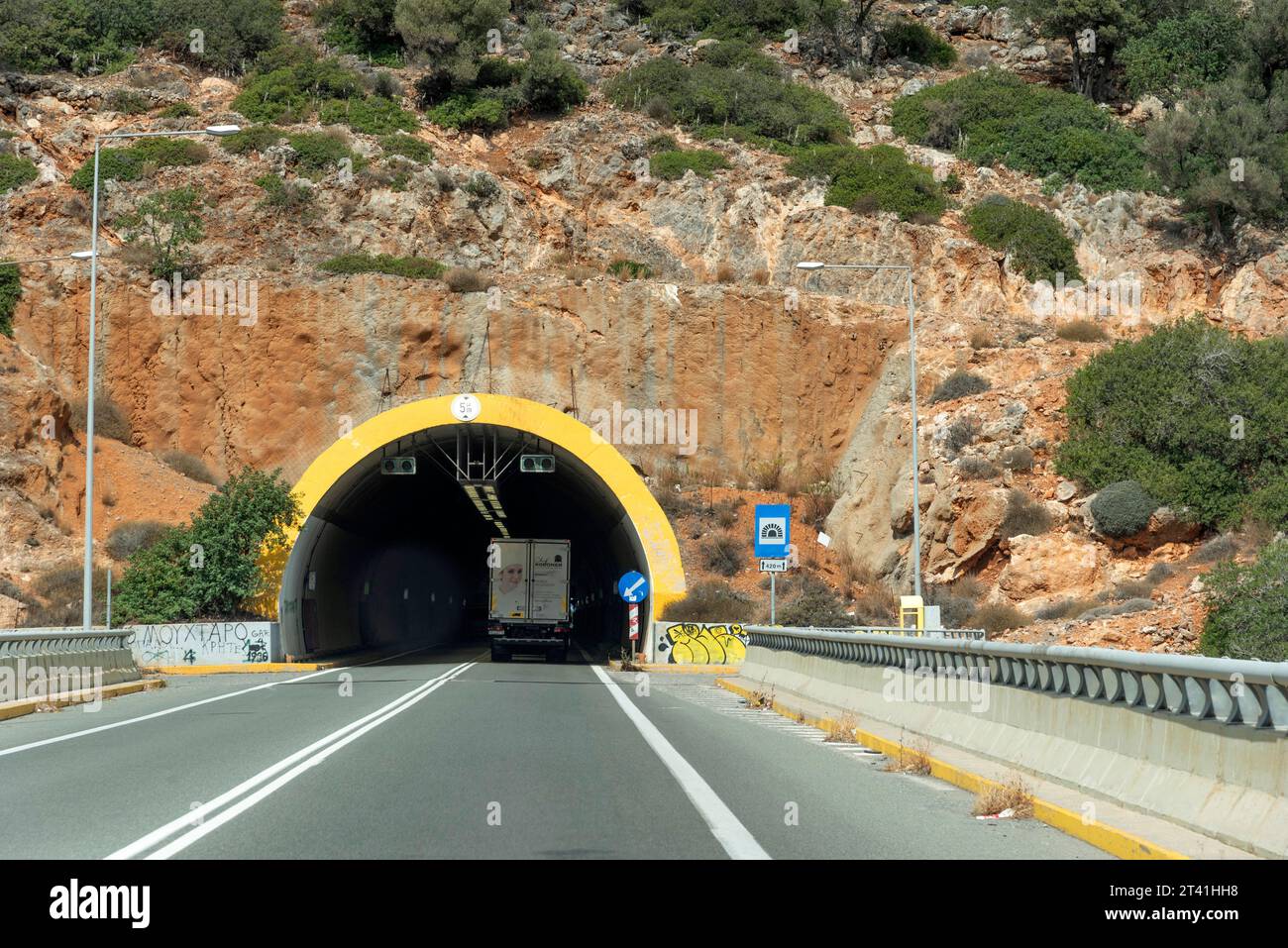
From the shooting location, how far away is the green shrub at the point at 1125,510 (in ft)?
125

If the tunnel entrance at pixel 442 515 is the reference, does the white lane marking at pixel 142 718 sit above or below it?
below

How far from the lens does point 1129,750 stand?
9.83 meters

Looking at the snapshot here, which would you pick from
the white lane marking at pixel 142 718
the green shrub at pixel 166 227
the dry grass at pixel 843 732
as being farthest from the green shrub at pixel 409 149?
the dry grass at pixel 843 732

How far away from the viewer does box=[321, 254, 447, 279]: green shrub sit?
5597cm

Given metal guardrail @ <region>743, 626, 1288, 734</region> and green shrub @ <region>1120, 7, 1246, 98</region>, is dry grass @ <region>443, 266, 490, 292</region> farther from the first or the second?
metal guardrail @ <region>743, 626, 1288, 734</region>

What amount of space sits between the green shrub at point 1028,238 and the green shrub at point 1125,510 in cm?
2080

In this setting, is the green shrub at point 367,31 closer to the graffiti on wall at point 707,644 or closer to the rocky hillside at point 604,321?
the rocky hillside at point 604,321

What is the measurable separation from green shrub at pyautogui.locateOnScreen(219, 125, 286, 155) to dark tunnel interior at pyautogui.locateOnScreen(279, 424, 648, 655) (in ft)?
61.0

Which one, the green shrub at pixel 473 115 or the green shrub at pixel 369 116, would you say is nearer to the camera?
the green shrub at pixel 369 116

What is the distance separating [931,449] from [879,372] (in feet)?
34.6
